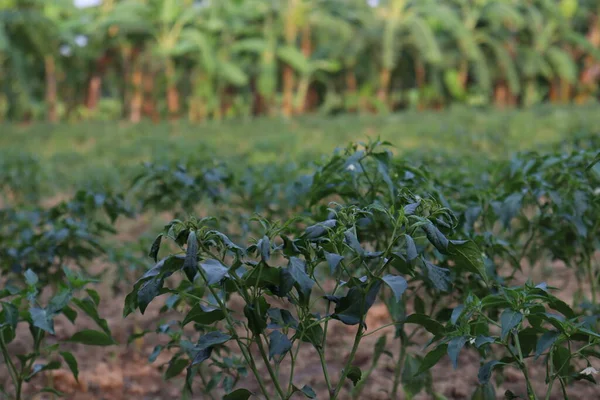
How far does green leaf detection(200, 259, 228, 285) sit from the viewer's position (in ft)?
4.15

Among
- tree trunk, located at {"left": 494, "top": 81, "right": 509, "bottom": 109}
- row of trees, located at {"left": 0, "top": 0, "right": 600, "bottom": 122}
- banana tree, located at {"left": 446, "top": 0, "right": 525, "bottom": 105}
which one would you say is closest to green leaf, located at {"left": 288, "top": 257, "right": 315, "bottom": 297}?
row of trees, located at {"left": 0, "top": 0, "right": 600, "bottom": 122}

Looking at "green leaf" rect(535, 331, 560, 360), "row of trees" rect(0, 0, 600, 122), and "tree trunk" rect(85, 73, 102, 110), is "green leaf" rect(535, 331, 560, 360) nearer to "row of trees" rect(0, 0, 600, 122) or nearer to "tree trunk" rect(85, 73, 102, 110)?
"row of trees" rect(0, 0, 600, 122)

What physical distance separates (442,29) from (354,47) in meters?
3.72

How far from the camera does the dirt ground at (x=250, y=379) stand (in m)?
2.59

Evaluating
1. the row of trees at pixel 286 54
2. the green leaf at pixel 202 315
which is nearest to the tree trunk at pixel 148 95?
the row of trees at pixel 286 54

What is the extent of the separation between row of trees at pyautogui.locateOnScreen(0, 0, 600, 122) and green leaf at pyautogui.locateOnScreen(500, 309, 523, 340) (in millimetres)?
12586

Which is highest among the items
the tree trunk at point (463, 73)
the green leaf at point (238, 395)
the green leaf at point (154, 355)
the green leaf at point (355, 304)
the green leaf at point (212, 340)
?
the green leaf at point (355, 304)

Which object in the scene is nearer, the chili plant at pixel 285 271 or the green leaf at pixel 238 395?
the chili plant at pixel 285 271

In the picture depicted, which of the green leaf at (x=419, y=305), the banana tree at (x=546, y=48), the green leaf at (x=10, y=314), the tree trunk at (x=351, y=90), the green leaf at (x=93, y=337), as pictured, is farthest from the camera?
the tree trunk at (x=351, y=90)

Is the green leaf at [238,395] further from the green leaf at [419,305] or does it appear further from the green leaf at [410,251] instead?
the green leaf at [419,305]

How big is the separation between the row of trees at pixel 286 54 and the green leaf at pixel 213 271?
12378 millimetres

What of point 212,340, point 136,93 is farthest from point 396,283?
point 136,93

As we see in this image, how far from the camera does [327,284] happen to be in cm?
368

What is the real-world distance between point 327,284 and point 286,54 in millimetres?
12150
